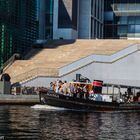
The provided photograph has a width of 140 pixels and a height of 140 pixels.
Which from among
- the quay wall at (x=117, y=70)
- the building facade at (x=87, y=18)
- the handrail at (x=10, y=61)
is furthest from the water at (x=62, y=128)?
the building facade at (x=87, y=18)

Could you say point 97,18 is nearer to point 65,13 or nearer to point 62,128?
point 65,13

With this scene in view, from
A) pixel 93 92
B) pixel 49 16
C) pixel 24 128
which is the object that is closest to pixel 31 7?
pixel 49 16

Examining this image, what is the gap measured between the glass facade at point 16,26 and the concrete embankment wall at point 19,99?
58.9 ft

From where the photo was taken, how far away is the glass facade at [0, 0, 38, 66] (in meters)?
75.2

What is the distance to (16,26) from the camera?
78625 millimetres

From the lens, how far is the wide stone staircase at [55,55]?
68312 mm

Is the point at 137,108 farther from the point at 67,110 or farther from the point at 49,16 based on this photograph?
the point at 49,16

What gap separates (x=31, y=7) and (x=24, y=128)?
173 feet

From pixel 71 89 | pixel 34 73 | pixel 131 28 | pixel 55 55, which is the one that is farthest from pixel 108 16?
pixel 71 89

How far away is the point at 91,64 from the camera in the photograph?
6931 cm

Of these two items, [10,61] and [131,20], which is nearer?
[10,61]

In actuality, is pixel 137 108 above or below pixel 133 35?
below

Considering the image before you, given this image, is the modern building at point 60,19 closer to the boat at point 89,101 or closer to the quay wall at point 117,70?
the quay wall at point 117,70

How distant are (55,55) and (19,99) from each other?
19544 mm
